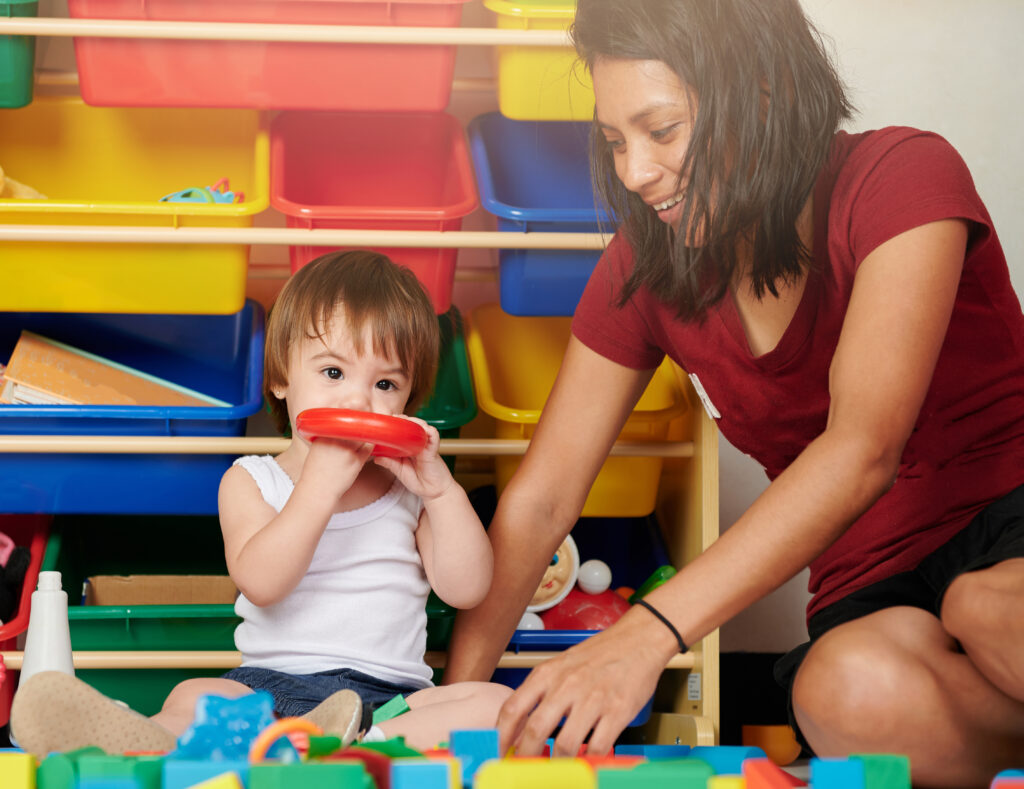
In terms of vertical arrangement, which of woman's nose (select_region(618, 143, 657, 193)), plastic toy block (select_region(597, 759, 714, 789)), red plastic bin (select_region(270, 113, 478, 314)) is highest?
woman's nose (select_region(618, 143, 657, 193))

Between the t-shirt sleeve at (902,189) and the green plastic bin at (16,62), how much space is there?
94 centimetres

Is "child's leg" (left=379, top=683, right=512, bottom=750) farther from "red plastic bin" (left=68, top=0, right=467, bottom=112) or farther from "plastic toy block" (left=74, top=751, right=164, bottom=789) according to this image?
"red plastic bin" (left=68, top=0, right=467, bottom=112)

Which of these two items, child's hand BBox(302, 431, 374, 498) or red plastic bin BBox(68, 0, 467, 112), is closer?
child's hand BBox(302, 431, 374, 498)

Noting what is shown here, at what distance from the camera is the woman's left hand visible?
0.91 metres

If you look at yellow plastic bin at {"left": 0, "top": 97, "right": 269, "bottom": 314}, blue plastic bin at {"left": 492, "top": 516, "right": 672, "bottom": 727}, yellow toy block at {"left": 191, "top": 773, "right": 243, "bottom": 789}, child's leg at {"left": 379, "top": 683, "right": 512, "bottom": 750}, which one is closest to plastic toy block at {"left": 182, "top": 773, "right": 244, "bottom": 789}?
yellow toy block at {"left": 191, "top": 773, "right": 243, "bottom": 789}

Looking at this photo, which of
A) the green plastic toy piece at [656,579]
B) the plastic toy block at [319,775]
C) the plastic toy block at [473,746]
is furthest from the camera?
the green plastic toy piece at [656,579]

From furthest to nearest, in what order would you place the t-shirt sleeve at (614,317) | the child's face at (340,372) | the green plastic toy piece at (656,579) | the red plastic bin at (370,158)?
the red plastic bin at (370,158)
the green plastic toy piece at (656,579)
the t-shirt sleeve at (614,317)
the child's face at (340,372)

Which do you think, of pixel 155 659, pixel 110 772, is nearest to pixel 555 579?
pixel 155 659

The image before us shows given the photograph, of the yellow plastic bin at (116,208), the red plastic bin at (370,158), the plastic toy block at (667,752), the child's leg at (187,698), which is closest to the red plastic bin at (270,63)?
the yellow plastic bin at (116,208)

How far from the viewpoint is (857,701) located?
96cm

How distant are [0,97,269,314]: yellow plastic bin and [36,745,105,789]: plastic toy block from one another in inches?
28.2

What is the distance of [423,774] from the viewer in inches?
27.8

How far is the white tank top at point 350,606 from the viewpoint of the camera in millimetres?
1151

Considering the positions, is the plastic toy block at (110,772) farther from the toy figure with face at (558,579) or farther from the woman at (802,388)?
the toy figure with face at (558,579)
